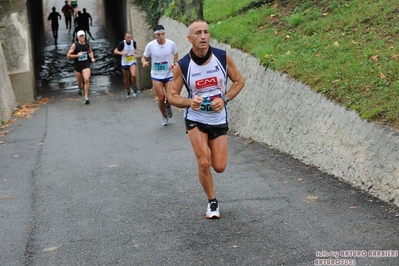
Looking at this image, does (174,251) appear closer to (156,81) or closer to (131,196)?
(131,196)

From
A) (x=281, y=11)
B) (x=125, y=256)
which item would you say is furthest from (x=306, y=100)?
(x=281, y=11)

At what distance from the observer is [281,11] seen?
14148 mm

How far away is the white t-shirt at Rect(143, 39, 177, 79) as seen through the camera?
13391 millimetres

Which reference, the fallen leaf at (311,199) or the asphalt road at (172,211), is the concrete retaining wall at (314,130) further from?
the fallen leaf at (311,199)

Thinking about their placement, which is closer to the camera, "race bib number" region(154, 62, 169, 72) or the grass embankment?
the grass embankment

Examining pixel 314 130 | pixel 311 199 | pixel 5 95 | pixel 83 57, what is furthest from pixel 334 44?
pixel 5 95

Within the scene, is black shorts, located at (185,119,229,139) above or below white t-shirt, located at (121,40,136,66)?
above

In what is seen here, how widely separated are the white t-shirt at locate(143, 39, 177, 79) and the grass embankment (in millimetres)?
1237

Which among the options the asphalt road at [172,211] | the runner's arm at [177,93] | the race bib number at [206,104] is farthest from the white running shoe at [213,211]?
the runner's arm at [177,93]

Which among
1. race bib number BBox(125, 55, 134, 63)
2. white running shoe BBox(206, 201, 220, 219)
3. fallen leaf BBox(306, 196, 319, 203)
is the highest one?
white running shoe BBox(206, 201, 220, 219)

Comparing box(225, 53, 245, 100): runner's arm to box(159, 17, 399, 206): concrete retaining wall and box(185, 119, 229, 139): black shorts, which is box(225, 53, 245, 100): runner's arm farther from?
box(159, 17, 399, 206): concrete retaining wall

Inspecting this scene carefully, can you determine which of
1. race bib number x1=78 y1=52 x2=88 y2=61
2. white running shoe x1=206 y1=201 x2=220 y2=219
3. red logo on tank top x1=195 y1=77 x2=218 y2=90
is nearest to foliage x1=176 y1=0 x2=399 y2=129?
red logo on tank top x1=195 y1=77 x2=218 y2=90

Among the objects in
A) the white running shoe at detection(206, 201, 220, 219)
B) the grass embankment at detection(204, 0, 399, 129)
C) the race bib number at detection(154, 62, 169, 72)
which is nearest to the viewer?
the white running shoe at detection(206, 201, 220, 219)

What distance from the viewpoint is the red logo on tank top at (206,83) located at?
6.65 meters
